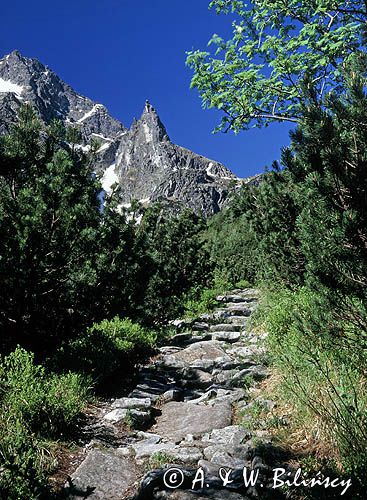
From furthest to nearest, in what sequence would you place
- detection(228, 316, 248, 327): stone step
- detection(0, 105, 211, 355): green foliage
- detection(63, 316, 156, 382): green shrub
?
detection(228, 316, 248, 327): stone step < detection(63, 316, 156, 382): green shrub < detection(0, 105, 211, 355): green foliage

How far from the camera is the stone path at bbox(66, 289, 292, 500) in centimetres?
360

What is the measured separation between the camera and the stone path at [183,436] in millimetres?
3600

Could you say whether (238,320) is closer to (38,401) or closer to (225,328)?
(225,328)

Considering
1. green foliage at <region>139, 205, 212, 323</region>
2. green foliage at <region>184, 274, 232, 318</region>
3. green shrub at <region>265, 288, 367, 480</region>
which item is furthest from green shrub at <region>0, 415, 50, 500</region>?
green foliage at <region>184, 274, 232, 318</region>

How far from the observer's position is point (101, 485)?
3.84 metres

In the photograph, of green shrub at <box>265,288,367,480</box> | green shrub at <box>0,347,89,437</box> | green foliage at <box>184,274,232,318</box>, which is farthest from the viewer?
green foliage at <box>184,274,232,318</box>

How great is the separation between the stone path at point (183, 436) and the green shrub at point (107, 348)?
63cm

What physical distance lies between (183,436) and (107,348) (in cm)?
323

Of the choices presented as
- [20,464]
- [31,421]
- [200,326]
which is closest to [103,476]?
[20,464]

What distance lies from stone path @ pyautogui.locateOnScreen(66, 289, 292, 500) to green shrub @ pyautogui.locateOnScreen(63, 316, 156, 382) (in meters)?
0.63

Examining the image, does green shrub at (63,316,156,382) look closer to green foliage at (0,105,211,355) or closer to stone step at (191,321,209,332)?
green foliage at (0,105,211,355)

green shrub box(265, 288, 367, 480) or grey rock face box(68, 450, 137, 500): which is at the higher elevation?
green shrub box(265, 288, 367, 480)

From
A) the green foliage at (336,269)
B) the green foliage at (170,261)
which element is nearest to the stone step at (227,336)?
the green foliage at (170,261)

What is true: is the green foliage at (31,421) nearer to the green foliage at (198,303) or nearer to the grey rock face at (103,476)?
the grey rock face at (103,476)
